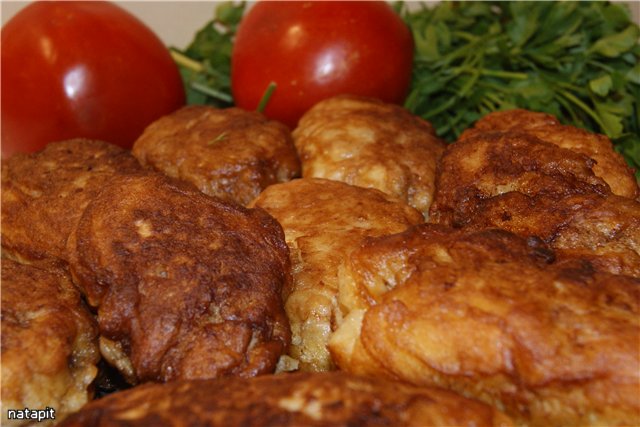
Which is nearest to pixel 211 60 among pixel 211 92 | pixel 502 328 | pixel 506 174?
pixel 211 92

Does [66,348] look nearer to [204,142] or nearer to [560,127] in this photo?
[204,142]

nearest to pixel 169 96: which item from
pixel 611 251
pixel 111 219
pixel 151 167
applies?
pixel 151 167

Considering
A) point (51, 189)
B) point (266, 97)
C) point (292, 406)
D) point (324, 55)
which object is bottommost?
point (266, 97)

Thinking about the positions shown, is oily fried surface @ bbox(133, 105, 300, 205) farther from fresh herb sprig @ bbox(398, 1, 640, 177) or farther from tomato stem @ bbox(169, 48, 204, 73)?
tomato stem @ bbox(169, 48, 204, 73)

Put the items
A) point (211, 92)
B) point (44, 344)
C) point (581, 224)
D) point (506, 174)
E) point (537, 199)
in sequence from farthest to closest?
point (211, 92) → point (506, 174) → point (537, 199) → point (581, 224) → point (44, 344)

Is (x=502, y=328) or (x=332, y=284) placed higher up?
(x=502, y=328)

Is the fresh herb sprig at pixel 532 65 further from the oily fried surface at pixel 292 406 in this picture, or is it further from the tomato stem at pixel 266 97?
the oily fried surface at pixel 292 406

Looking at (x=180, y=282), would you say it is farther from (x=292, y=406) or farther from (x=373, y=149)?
(x=373, y=149)
